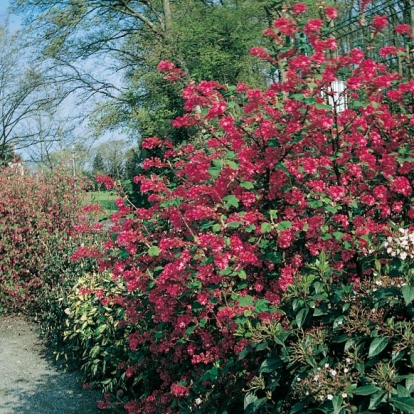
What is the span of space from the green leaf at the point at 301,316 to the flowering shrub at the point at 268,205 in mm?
223

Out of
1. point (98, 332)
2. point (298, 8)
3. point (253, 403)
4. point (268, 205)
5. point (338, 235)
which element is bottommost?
point (98, 332)

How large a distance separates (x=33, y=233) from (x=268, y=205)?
5491 mm

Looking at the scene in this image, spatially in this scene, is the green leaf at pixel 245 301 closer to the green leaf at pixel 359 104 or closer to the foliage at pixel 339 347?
the foliage at pixel 339 347

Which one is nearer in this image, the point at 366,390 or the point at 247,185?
the point at 366,390

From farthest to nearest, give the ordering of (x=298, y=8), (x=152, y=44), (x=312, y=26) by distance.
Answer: (x=152, y=44) → (x=298, y=8) → (x=312, y=26)

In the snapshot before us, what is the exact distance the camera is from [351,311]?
7.66ft

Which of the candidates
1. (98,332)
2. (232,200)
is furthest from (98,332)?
(232,200)

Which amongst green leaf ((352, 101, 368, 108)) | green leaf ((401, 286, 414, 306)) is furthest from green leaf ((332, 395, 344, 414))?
green leaf ((352, 101, 368, 108))

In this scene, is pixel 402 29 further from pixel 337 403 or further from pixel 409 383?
pixel 337 403

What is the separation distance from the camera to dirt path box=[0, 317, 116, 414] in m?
5.02

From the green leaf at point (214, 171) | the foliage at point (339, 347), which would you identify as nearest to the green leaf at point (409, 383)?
the foliage at point (339, 347)

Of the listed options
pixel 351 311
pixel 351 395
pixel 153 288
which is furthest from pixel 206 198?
pixel 351 395

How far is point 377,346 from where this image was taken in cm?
215

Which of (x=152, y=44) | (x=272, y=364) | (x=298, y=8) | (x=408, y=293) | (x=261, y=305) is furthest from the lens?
(x=152, y=44)
